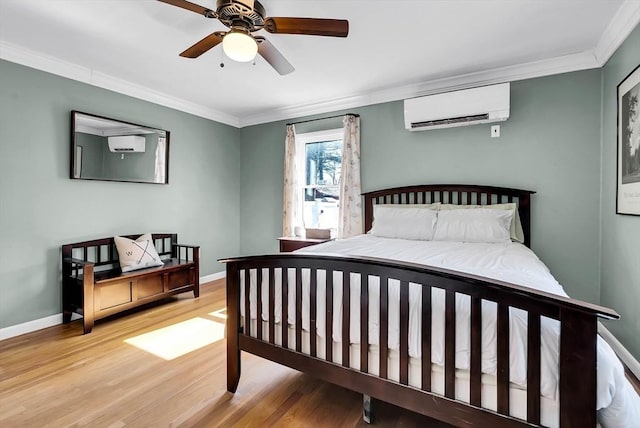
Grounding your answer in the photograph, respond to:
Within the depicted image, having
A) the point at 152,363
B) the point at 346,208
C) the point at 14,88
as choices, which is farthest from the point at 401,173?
the point at 14,88

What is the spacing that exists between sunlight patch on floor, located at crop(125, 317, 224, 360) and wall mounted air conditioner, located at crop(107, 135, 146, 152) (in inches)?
80.8

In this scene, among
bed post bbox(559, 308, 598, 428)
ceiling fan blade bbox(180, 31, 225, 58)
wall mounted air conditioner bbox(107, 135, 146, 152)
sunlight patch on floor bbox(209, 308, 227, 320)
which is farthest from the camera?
wall mounted air conditioner bbox(107, 135, 146, 152)

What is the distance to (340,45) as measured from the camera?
2.63 metres

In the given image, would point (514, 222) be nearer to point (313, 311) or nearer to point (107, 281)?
point (313, 311)

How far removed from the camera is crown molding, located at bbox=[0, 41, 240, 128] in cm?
266

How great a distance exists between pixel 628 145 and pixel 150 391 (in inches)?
144

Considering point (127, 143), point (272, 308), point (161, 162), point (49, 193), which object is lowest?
point (272, 308)

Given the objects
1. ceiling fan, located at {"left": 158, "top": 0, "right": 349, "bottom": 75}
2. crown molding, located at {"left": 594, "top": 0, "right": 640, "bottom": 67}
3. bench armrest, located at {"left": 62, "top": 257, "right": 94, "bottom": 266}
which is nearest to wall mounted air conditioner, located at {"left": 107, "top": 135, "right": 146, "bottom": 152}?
bench armrest, located at {"left": 62, "top": 257, "right": 94, "bottom": 266}

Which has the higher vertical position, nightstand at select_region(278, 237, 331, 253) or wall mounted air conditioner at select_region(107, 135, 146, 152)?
wall mounted air conditioner at select_region(107, 135, 146, 152)

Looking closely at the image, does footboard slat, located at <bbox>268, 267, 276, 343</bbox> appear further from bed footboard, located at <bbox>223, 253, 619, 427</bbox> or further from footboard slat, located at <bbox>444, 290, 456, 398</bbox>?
footboard slat, located at <bbox>444, 290, 456, 398</bbox>

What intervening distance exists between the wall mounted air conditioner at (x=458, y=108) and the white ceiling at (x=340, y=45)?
266 millimetres

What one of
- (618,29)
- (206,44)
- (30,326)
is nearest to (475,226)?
Answer: (618,29)

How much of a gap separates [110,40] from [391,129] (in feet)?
9.51

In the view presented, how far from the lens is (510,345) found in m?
1.12
